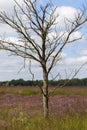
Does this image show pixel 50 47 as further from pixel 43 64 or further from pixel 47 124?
pixel 47 124

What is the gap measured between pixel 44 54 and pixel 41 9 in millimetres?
1166

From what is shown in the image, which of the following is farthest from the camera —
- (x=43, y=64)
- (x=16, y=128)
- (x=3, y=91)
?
(x=3, y=91)

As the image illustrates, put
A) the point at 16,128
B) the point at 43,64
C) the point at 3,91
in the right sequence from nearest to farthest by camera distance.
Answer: the point at 16,128
the point at 43,64
the point at 3,91

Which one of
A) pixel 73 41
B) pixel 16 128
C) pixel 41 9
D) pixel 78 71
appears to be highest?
pixel 41 9

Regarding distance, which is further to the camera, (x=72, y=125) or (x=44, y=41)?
(x=44, y=41)

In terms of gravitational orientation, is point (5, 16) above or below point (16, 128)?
above

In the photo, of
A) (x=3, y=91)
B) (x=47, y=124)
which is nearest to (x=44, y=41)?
(x=47, y=124)

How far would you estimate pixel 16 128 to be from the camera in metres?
10.5

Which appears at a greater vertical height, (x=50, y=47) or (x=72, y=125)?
(x=50, y=47)

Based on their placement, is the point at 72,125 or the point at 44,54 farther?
the point at 44,54

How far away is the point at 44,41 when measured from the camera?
12.4m

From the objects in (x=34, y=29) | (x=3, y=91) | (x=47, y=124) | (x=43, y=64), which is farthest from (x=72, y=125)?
(x=3, y=91)

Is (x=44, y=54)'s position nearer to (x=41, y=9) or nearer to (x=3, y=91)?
(x=41, y=9)

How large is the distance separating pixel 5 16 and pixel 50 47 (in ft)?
4.63
